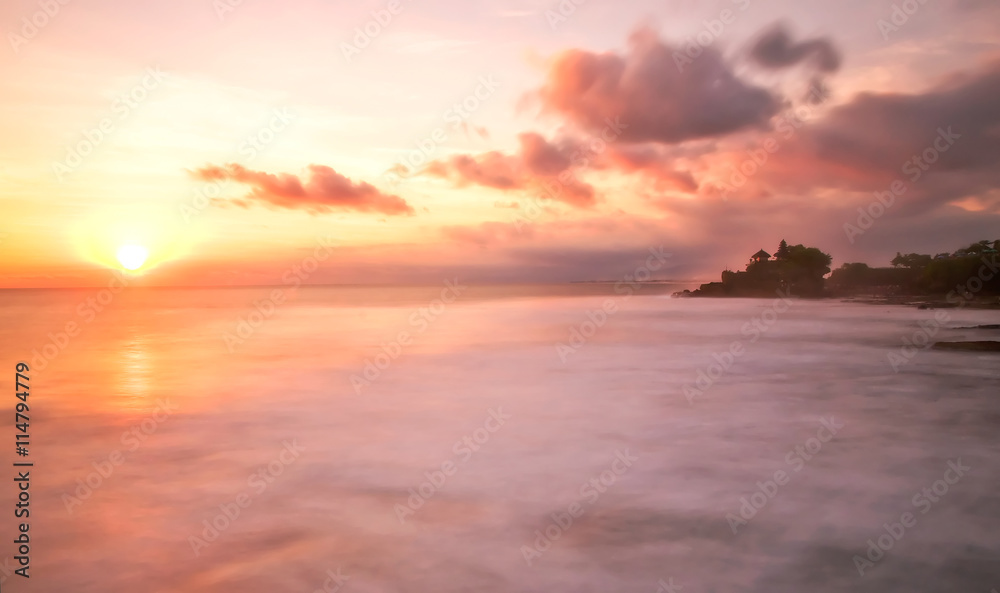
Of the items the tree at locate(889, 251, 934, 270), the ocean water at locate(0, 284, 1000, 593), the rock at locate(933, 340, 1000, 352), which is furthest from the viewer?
the tree at locate(889, 251, 934, 270)

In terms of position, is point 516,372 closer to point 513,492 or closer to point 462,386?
point 462,386

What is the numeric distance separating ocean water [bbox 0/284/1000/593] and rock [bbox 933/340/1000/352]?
1.68 m

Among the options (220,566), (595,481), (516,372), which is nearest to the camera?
(220,566)

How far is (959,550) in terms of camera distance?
7.71 m

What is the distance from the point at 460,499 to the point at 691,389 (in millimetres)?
11983

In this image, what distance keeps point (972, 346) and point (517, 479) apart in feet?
84.0

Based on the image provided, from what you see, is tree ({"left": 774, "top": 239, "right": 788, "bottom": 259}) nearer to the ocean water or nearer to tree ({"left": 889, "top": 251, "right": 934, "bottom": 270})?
tree ({"left": 889, "top": 251, "right": 934, "bottom": 270})

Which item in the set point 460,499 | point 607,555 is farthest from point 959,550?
point 460,499

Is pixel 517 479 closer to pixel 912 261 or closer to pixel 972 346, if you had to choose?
pixel 972 346

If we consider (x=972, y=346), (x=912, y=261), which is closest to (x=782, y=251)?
(x=912, y=261)

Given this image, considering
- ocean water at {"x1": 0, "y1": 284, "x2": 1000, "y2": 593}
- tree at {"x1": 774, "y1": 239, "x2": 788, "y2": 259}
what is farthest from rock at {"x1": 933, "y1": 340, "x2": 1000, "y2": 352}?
tree at {"x1": 774, "y1": 239, "x2": 788, "y2": 259}

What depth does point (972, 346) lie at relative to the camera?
25.5 meters

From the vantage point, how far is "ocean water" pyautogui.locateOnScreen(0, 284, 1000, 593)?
24.0 feet

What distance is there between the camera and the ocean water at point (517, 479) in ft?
24.0
